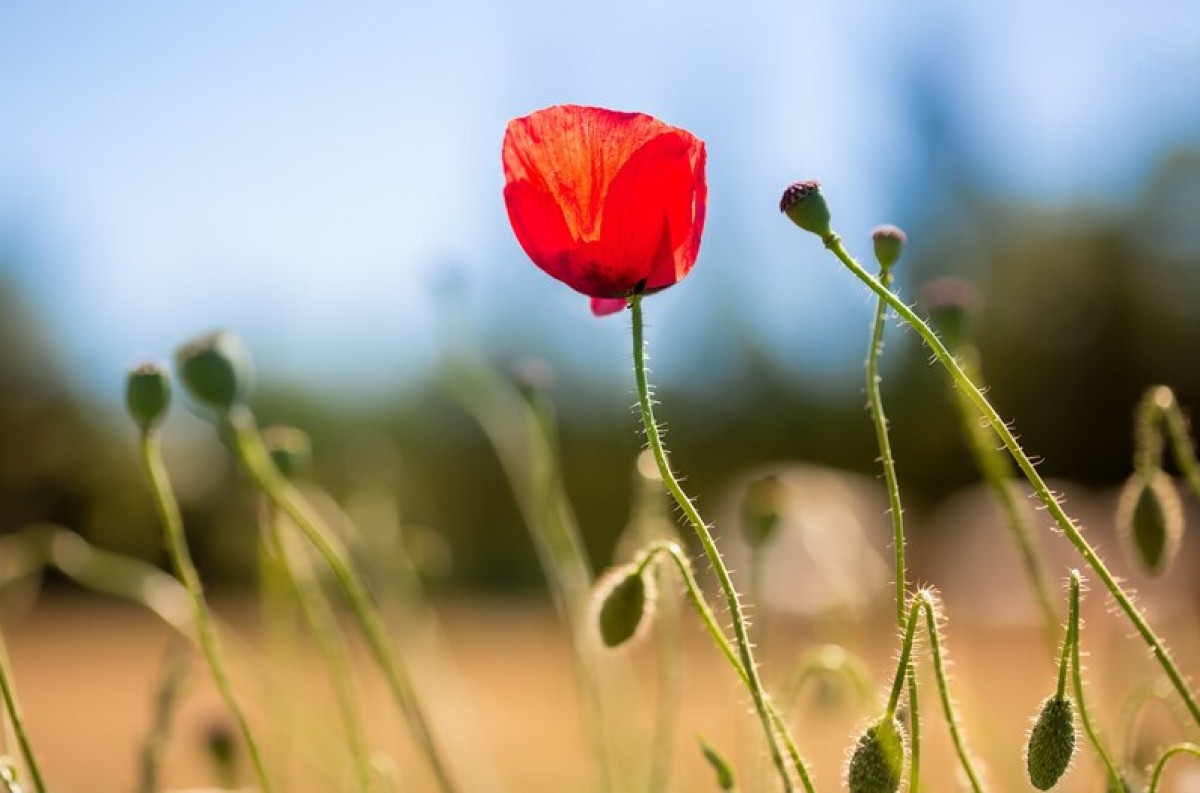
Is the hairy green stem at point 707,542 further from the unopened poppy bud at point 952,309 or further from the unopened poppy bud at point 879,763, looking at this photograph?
the unopened poppy bud at point 952,309

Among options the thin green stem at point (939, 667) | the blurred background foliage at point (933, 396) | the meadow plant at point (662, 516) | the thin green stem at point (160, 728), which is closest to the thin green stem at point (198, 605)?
the meadow plant at point (662, 516)

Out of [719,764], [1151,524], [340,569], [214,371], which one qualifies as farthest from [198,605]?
[1151,524]

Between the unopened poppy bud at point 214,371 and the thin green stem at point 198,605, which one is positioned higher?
the unopened poppy bud at point 214,371

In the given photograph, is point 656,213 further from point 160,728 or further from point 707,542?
point 160,728

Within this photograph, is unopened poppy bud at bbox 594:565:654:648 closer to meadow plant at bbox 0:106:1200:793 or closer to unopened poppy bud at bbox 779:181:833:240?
meadow plant at bbox 0:106:1200:793

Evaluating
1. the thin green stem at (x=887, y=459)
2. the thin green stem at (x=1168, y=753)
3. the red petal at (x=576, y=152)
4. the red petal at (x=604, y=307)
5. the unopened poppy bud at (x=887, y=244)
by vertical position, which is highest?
the red petal at (x=576, y=152)

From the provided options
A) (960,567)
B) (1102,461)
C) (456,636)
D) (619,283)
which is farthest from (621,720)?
(1102,461)

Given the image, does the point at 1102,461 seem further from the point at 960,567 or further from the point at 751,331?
the point at 960,567
